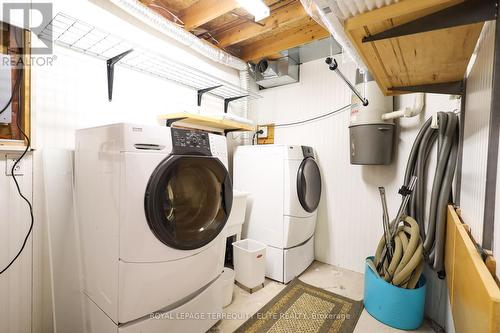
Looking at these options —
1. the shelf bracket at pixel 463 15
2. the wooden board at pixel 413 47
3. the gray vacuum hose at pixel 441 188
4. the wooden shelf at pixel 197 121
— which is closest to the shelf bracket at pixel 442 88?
the wooden board at pixel 413 47

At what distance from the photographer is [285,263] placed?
2.14m

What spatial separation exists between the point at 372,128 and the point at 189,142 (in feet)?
5.21

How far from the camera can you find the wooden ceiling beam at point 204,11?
1.84 meters

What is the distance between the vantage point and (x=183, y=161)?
1266 millimetres

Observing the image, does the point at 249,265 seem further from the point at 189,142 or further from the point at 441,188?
the point at 441,188

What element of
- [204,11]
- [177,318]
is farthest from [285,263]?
[204,11]

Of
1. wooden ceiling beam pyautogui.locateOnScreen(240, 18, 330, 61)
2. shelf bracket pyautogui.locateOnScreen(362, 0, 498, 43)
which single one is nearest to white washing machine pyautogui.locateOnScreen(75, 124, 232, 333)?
shelf bracket pyautogui.locateOnScreen(362, 0, 498, 43)

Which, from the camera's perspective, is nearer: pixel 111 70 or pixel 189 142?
pixel 189 142

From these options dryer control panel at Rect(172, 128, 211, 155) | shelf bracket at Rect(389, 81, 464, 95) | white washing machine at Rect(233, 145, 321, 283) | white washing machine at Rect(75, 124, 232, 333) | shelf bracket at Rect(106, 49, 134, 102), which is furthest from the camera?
white washing machine at Rect(233, 145, 321, 283)

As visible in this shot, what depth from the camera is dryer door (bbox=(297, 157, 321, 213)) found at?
2.20 m

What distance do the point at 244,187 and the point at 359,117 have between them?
1294 millimetres

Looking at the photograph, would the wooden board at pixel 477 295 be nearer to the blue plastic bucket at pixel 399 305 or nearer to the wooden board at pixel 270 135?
the blue plastic bucket at pixel 399 305

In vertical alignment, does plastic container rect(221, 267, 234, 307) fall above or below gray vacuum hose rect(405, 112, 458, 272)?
below

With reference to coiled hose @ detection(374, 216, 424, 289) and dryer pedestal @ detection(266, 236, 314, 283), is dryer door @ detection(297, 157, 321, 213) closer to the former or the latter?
dryer pedestal @ detection(266, 236, 314, 283)
